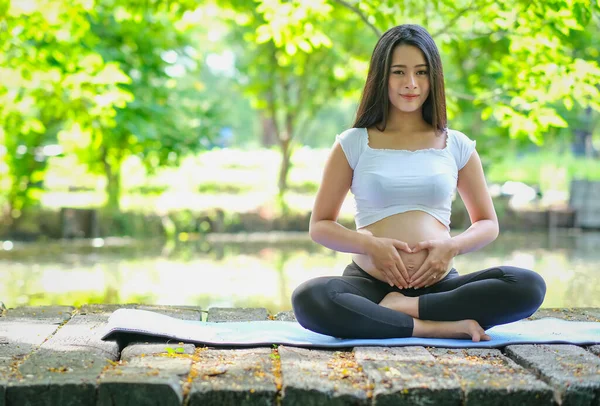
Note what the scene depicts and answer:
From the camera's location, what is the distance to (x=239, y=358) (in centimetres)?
264

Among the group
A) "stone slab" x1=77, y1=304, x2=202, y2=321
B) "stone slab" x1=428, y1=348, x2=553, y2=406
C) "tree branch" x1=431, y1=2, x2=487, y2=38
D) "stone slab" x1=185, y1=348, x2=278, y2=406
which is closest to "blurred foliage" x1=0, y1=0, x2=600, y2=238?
"tree branch" x1=431, y1=2, x2=487, y2=38

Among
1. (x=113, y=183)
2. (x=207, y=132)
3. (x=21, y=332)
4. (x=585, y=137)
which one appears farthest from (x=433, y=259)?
(x=585, y=137)

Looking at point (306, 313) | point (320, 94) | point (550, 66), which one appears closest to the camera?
point (306, 313)

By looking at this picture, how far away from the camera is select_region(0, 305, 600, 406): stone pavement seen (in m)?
2.23

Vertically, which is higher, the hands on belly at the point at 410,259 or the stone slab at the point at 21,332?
the hands on belly at the point at 410,259

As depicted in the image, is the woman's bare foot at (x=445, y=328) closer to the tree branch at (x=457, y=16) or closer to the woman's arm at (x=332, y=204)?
the woman's arm at (x=332, y=204)

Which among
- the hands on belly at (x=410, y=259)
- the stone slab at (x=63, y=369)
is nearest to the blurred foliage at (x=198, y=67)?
the hands on belly at (x=410, y=259)

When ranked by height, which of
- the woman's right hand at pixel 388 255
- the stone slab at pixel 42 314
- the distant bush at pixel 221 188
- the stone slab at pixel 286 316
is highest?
the distant bush at pixel 221 188

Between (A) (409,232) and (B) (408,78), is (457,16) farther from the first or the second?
(A) (409,232)

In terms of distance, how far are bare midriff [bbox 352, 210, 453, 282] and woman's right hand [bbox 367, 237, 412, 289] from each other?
39mm

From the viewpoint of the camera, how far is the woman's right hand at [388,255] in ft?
9.73

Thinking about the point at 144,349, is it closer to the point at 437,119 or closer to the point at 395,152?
the point at 395,152

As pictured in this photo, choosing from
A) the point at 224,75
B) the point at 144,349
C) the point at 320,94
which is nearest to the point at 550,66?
the point at 144,349

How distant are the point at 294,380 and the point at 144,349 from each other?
634mm
